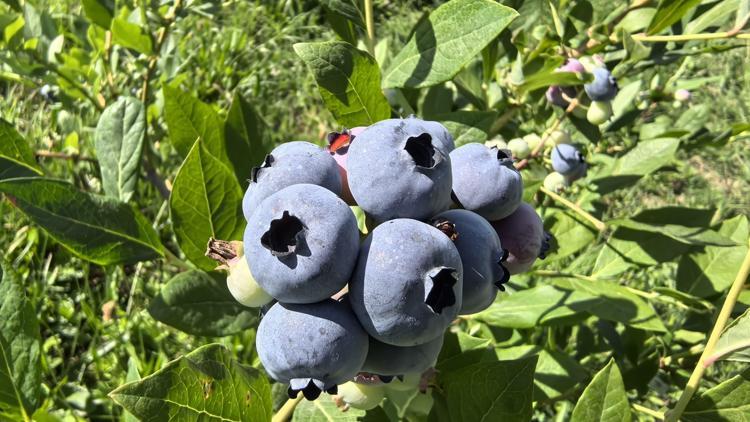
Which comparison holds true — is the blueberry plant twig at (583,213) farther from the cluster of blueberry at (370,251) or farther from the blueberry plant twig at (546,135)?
the cluster of blueberry at (370,251)

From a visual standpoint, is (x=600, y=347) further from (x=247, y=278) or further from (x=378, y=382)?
(x=247, y=278)

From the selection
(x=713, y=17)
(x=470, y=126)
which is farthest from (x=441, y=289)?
(x=713, y=17)

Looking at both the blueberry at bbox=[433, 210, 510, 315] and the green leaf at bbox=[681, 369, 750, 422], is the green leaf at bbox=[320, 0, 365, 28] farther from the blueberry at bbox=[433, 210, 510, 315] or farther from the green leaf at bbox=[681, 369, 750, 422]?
the green leaf at bbox=[681, 369, 750, 422]

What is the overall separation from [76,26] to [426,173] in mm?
2143

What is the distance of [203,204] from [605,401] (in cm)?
76

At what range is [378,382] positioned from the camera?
1.05 meters

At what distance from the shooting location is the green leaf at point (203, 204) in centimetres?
108

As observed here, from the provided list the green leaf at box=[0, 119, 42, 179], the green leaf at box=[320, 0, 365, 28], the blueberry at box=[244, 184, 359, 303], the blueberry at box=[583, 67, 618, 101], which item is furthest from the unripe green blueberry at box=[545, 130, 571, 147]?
the green leaf at box=[0, 119, 42, 179]

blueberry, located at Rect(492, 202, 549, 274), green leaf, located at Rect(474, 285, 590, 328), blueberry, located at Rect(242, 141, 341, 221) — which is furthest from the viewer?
green leaf, located at Rect(474, 285, 590, 328)

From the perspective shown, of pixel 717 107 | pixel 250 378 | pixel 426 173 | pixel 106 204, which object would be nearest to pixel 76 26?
pixel 106 204

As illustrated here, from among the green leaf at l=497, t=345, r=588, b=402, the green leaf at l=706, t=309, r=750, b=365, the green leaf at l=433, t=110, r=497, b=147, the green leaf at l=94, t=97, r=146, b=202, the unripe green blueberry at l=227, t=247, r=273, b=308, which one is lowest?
the green leaf at l=497, t=345, r=588, b=402

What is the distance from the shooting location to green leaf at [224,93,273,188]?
49.1 inches

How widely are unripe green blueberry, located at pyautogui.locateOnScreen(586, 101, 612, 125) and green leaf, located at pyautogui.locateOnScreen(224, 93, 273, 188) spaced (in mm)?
859

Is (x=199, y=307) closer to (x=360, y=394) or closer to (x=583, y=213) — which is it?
(x=360, y=394)
